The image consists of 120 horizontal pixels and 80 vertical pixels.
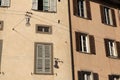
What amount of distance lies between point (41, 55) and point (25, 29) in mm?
2057

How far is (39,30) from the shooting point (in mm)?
21734

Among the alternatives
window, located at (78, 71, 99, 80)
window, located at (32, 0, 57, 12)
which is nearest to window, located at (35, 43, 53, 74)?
window, located at (78, 71, 99, 80)

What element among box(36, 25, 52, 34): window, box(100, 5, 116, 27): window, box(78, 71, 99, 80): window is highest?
box(100, 5, 116, 27): window

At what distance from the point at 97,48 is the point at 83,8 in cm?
339

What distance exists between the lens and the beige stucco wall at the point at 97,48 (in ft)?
73.7

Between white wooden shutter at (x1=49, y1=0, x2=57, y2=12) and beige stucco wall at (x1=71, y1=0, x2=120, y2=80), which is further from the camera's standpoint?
white wooden shutter at (x1=49, y1=0, x2=57, y2=12)

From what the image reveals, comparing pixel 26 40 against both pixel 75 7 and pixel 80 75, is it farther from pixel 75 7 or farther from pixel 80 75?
pixel 75 7

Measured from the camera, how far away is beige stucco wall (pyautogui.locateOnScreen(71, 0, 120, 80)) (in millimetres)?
22469

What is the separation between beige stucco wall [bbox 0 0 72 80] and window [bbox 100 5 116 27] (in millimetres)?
4166

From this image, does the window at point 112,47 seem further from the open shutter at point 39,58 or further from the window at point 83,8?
the open shutter at point 39,58

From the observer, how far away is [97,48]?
78.4 ft

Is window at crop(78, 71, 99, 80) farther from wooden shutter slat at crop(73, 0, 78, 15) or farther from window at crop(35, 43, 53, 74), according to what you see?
wooden shutter slat at crop(73, 0, 78, 15)

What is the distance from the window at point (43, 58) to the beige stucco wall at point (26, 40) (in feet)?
0.93

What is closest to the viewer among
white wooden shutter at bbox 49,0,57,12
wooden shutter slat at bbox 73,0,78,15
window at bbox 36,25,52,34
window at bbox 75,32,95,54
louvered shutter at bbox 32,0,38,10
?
window at bbox 36,25,52,34
